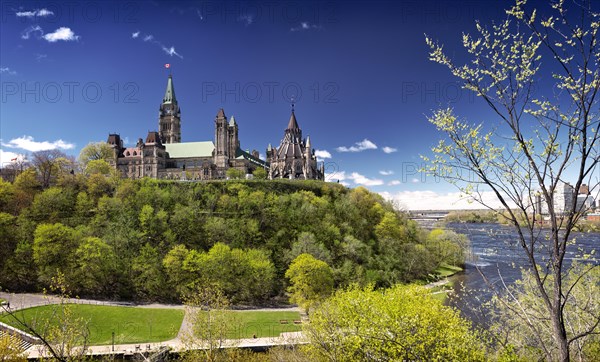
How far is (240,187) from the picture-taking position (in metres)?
71.2

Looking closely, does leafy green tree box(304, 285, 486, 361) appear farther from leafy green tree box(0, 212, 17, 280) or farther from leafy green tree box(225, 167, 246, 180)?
leafy green tree box(225, 167, 246, 180)

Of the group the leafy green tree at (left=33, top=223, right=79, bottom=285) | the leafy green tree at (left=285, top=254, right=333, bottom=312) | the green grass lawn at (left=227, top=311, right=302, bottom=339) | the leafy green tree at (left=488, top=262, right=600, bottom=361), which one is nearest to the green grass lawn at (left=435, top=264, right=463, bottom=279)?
the leafy green tree at (left=285, top=254, right=333, bottom=312)

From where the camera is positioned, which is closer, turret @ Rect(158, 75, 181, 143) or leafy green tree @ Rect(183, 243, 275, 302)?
leafy green tree @ Rect(183, 243, 275, 302)

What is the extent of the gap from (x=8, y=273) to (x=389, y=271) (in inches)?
2329

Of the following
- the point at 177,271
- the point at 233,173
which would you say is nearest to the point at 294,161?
the point at 233,173

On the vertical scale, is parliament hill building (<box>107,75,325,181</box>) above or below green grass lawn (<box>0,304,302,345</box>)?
above

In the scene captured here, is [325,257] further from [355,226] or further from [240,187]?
[240,187]

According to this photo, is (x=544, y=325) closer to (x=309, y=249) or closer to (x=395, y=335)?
(x=395, y=335)

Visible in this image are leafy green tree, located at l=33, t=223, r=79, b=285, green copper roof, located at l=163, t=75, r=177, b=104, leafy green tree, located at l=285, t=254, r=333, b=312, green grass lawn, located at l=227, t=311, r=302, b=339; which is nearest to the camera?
green grass lawn, located at l=227, t=311, r=302, b=339

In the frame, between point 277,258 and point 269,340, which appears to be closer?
point 269,340

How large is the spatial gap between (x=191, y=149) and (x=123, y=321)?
2593 inches

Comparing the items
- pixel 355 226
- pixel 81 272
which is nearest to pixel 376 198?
pixel 355 226

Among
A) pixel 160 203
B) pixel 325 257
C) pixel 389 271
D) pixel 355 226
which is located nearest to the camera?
pixel 325 257

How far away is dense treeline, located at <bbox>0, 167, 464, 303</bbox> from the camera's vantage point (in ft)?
160
